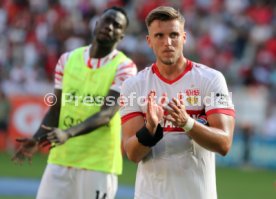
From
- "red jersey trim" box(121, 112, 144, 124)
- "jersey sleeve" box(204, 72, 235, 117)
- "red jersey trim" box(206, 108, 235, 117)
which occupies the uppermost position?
"jersey sleeve" box(204, 72, 235, 117)

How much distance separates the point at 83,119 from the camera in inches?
300

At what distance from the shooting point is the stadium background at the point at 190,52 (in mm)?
18109

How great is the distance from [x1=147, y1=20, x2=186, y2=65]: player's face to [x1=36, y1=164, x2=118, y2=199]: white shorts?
217cm

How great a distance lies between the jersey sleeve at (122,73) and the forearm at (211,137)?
2354 mm

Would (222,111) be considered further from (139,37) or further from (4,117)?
(139,37)

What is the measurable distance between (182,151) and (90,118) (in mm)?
1803

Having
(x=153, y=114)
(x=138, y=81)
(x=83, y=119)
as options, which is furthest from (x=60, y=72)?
(x=153, y=114)

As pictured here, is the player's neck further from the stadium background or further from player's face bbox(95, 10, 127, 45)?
the stadium background

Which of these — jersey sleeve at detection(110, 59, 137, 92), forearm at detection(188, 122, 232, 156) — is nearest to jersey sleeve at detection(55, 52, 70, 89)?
jersey sleeve at detection(110, 59, 137, 92)

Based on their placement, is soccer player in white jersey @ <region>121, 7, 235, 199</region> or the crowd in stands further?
the crowd in stands

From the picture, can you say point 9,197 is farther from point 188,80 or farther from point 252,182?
point 188,80

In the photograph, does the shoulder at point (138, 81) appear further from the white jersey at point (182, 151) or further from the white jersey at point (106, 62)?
the white jersey at point (106, 62)

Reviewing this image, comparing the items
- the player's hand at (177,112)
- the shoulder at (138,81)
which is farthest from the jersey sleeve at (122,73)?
the player's hand at (177,112)

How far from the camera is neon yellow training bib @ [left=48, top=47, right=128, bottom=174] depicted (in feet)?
25.0
